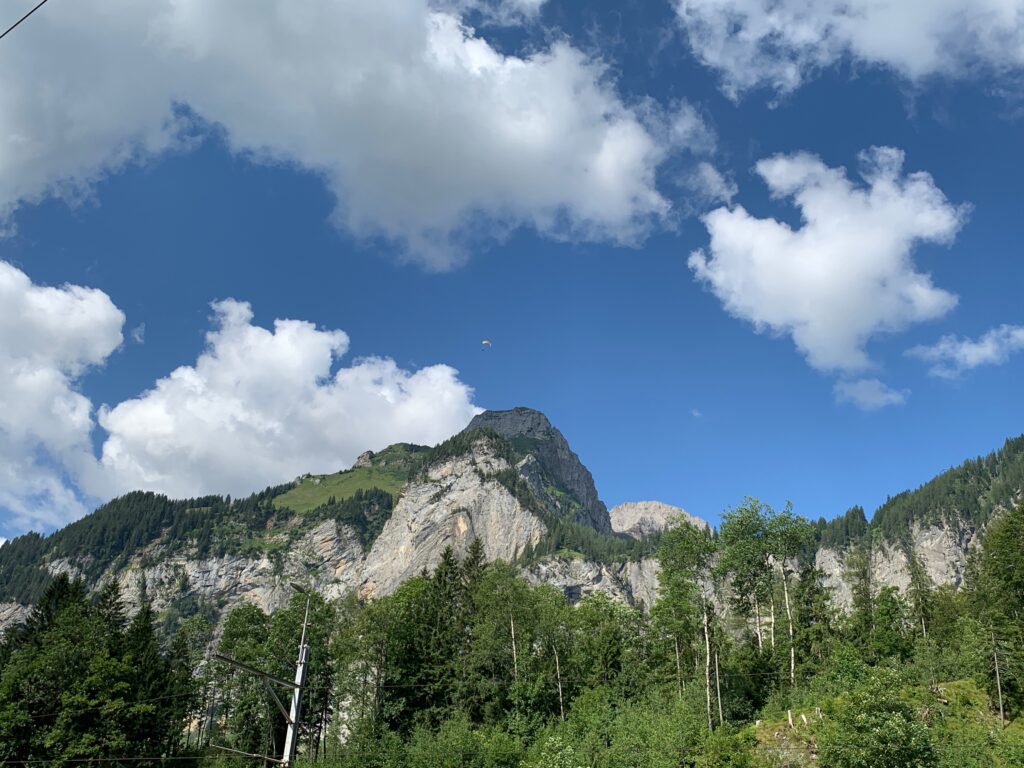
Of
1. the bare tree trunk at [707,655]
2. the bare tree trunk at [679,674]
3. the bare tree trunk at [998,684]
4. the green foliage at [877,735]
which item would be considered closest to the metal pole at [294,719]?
the green foliage at [877,735]

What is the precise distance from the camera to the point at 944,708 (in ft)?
144

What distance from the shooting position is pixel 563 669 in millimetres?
63062

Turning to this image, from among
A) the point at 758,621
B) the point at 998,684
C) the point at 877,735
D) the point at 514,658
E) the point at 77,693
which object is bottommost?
the point at 877,735

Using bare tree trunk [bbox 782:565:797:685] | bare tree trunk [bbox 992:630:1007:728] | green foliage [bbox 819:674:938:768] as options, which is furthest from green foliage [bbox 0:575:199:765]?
bare tree trunk [bbox 992:630:1007:728]

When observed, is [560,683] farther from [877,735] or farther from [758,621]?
[877,735]

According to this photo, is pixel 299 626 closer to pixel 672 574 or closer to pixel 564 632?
pixel 564 632

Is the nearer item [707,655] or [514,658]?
[707,655]

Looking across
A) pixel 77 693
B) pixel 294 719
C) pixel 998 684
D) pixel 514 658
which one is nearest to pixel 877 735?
pixel 998 684

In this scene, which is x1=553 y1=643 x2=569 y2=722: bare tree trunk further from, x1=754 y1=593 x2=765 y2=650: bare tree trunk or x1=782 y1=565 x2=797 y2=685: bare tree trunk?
x1=782 y1=565 x2=797 y2=685: bare tree trunk

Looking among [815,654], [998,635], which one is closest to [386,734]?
[815,654]

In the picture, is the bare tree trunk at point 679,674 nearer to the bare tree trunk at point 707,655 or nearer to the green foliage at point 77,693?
the bare tree trunk at point 707,655

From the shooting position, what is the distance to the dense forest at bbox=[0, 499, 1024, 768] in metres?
45.0

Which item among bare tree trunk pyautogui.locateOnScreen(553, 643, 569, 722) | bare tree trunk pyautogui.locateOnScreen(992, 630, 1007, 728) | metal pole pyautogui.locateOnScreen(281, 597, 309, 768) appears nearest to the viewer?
metal pole pyautogui.locateOnScreen(281, 597, 309, 768)

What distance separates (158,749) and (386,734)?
20.7 metres
